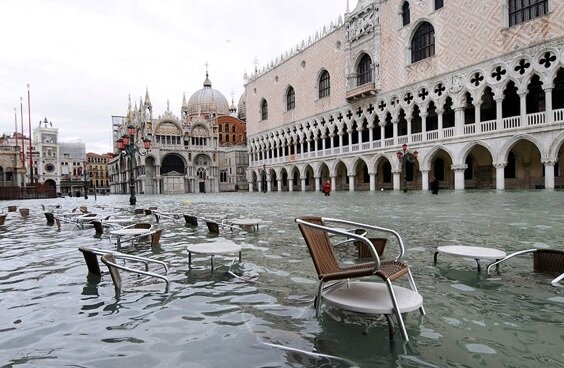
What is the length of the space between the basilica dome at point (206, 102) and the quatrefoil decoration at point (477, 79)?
5340cm

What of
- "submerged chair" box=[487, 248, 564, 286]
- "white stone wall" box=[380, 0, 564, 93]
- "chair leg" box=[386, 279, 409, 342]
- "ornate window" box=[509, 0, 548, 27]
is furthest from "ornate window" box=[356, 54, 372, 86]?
"chair leg" box=[386, 279, 409, 342]

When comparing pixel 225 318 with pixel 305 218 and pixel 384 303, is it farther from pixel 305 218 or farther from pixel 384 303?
pixel 384 303

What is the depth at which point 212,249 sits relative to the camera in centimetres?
582

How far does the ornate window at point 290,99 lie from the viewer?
49844mm

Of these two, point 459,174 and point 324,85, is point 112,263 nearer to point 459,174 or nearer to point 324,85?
point 459,174

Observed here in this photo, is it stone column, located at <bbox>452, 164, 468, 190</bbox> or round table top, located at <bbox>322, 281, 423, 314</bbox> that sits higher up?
stone column, located at <bbox>452, 164, 468, 190</bbox>

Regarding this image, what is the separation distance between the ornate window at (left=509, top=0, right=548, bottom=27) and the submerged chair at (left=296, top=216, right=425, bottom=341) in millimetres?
27779

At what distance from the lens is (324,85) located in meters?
44.3

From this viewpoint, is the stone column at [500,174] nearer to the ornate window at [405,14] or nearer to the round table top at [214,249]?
the ornate window at [405,14]

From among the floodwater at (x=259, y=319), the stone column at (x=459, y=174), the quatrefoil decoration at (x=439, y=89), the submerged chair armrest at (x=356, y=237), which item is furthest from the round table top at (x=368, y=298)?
the quatrefoil decoration at (x=439, y=89)

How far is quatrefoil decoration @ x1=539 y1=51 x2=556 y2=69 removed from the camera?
76.7 ft

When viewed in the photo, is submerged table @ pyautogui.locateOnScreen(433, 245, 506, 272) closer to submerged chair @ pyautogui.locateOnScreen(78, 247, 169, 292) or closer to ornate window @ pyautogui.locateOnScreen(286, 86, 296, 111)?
submerged chair @ pyautogui.locateOnScreen(78, 247, 169, 292)

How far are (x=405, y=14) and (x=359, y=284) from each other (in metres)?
34.5

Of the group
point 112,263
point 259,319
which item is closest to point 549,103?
point 259,319
